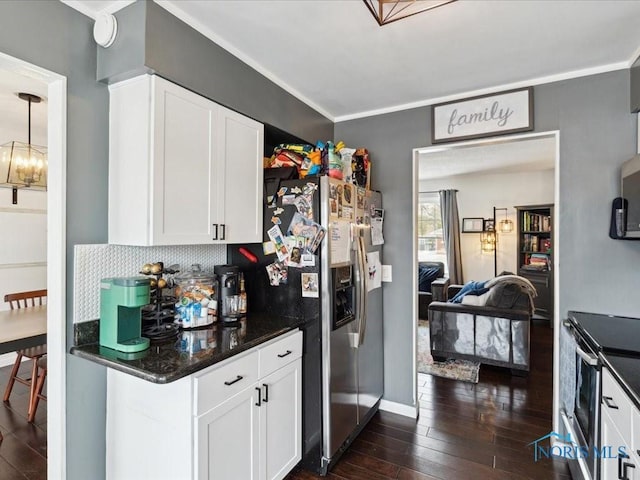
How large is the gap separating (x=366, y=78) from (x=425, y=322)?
4.37 meters

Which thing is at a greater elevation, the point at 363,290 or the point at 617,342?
the point at 363,290

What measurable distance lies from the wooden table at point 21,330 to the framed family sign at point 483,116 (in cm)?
317

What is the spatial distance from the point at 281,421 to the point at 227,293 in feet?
2.53

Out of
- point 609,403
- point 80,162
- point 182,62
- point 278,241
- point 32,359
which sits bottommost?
point 32,359

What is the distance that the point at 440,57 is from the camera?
6.79 feet

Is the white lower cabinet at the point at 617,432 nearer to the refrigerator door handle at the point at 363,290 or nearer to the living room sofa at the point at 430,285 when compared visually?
the refrigerator door handle at the point at 363,290

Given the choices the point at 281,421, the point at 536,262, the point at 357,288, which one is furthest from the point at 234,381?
the point at 536,262

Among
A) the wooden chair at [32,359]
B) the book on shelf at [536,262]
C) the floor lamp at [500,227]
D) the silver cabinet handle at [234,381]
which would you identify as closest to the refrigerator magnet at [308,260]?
the silver cabinet handle at [234,381]

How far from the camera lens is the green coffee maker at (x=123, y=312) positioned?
1.49m

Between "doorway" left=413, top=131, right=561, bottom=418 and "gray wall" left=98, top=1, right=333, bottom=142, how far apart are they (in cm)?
140

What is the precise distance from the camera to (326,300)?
80.9 inches

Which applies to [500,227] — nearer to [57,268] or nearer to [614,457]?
[614,457]

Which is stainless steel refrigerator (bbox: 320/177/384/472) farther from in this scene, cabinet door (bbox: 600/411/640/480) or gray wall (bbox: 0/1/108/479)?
cabinet door (bbox: 600/411/640/480)

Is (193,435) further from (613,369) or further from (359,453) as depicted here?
(613,369)
